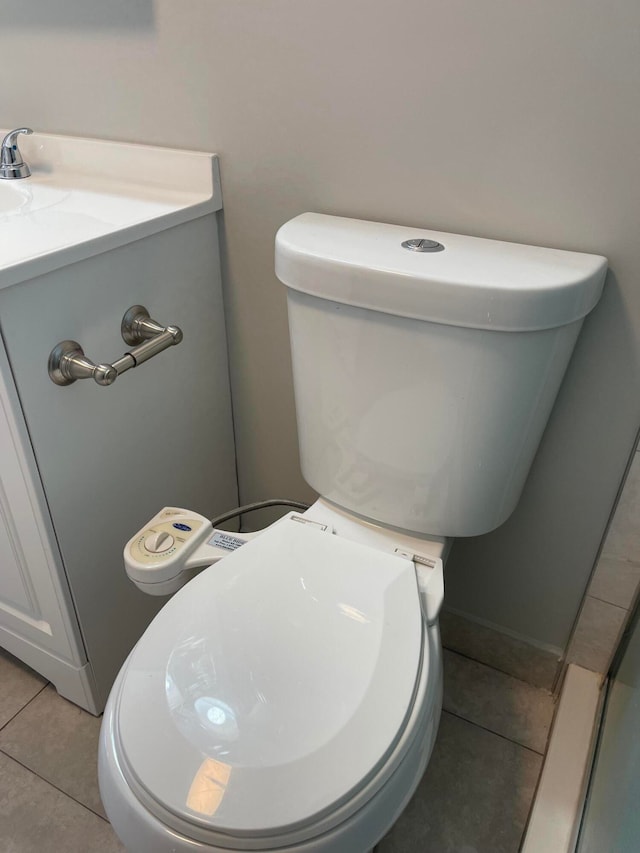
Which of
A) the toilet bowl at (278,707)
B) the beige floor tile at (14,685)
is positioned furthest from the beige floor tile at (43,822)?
the toilet bowl at (278,707)

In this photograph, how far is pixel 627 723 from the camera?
872 mm

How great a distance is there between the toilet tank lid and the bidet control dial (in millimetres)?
401

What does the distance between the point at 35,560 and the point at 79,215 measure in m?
0.51

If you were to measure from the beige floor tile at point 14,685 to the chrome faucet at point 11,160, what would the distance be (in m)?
0.88

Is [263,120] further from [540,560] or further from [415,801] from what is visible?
[415,801]

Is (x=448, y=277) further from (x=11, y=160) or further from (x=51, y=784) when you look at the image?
(x=51, y=784)

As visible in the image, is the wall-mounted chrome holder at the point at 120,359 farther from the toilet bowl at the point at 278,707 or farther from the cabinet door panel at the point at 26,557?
the toilet bowl at the point at 278,707

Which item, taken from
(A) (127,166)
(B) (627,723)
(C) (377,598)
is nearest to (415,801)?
(B) (627,723)

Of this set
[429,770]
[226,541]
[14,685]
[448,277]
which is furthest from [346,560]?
[14,685]

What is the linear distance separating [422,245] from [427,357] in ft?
0.49

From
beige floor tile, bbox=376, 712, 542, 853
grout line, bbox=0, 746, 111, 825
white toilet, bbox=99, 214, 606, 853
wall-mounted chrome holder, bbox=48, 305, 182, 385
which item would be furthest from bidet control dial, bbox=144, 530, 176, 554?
beige floor tile, bbox=376, 712, 542, 853

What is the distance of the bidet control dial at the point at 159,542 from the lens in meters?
0.91

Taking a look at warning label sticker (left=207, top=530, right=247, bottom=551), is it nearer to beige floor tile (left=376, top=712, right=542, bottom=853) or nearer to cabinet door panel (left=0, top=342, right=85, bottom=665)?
cabinet door panel (left=0, top=342, right=85, bottom=665)

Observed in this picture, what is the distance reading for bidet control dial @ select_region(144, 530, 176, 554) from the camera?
0.91 metres
